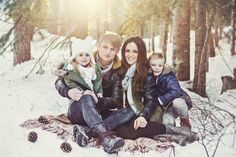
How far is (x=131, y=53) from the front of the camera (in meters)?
1.79

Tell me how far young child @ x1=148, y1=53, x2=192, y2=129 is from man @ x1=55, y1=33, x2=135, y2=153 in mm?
146

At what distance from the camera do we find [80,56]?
1.74 m

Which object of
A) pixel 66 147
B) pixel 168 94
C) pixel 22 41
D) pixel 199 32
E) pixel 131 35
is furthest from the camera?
pixel 199 32

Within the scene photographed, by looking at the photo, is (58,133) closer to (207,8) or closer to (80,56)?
(80,56)

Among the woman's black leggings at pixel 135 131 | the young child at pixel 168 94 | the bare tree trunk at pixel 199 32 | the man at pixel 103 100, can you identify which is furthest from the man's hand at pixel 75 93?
the bare tree trunk at pixel 199 32

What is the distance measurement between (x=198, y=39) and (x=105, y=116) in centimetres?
81

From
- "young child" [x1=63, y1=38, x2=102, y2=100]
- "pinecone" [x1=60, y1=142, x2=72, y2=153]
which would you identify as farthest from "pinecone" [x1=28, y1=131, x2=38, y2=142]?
"young child" [x1=63, y1=38, x2=102, y2=100]

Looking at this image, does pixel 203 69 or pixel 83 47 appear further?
pixel 203 69

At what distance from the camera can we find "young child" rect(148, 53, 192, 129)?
178 centimetres

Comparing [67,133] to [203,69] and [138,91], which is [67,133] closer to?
[138,91]

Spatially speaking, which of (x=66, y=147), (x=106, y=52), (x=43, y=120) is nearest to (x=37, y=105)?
(x=43, y=120)

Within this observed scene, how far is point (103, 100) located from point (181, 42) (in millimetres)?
791

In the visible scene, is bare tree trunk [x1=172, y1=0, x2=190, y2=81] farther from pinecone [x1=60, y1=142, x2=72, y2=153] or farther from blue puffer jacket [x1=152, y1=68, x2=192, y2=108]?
pinecone [x1=60, y1=142, x2=72, y2=153]

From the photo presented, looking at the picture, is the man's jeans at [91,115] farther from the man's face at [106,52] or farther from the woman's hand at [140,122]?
the man's face at [106,52]
